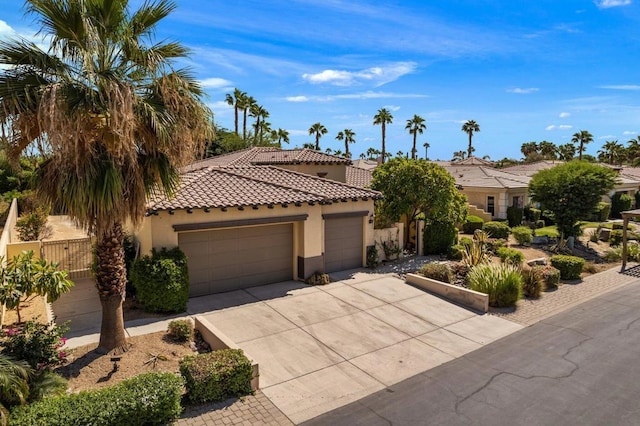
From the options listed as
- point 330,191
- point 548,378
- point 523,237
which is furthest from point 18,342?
point 523,237

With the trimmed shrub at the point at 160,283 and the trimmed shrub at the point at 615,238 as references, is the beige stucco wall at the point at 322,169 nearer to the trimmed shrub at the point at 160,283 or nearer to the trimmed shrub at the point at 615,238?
the trimmed shrub at the point at 160,283

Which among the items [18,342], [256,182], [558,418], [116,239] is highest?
[256,182]

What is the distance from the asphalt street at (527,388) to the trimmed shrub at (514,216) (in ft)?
65.5

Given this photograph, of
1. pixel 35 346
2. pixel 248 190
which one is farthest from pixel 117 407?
pixel 248 190

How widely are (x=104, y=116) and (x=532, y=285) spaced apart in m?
14.9

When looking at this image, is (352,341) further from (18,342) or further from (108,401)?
(18,342)

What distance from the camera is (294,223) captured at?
1689 cm

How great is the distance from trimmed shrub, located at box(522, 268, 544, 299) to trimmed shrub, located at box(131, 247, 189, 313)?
1213 centimetres

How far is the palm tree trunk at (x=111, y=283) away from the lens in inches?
359

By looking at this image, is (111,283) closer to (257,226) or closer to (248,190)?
(257,226)

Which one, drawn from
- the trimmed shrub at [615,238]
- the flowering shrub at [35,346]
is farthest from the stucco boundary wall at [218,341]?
the trimmed shrub at [615,238]

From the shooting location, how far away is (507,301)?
566 inches

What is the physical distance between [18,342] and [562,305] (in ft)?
51.6

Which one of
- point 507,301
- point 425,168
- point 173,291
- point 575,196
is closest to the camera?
point 173,291
